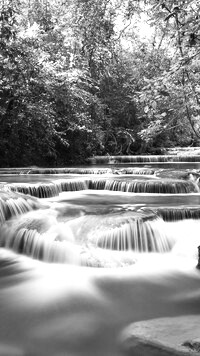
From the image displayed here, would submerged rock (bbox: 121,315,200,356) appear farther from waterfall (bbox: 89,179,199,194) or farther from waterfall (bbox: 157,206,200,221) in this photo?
waterfall (bbox: 89,179,199,194)

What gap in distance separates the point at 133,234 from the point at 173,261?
689 millimetres

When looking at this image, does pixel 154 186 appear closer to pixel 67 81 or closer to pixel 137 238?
pixel 137 238

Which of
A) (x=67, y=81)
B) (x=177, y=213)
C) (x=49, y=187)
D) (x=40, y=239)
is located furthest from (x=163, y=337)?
(x=67, y=81)

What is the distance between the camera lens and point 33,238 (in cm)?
537

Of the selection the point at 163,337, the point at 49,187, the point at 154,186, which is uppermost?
the point at 49,187

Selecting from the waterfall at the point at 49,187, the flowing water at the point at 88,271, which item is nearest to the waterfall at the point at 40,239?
the flowing water at the point at 88,271

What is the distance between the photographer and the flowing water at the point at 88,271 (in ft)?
10.5

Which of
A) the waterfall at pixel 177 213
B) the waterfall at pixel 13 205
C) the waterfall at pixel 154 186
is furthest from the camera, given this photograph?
the waterfall at pixel 154 186

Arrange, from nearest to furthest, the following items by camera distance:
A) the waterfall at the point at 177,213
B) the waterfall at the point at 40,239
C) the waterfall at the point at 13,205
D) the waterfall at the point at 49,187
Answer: the waterfall at the point at 40,239, the waterfall at the point at 177,213, the waterfall at the point at 13,205, the waterfall at the point at 49,187

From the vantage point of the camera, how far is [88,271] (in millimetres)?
4625

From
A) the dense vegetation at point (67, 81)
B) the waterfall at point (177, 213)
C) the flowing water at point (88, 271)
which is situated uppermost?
the dense vegetation at point (67, 81)

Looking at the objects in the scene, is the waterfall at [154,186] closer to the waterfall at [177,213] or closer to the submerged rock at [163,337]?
the waterfall at [177,213]

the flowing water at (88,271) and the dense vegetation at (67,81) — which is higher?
the dense vegetation at (67,81)

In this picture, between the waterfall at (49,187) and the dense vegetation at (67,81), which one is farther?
the waterfall at (49,187)
